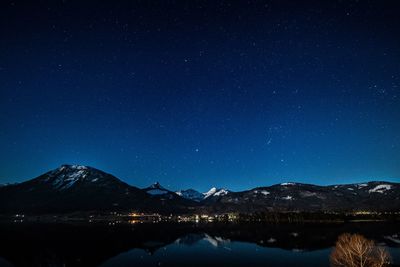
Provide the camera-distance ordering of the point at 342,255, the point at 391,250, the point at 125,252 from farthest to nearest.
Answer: the point at 125,252 → the point at 391,250 → the point at 342,255

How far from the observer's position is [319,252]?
105062 mm

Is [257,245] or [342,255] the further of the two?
[257,245]

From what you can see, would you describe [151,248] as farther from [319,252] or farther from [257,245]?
[319,252]

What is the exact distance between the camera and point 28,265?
9250cm

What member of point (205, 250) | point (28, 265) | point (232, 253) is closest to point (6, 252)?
point (28, 265)

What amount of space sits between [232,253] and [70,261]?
45724 millimetres

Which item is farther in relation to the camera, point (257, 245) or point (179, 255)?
point (257, 245)

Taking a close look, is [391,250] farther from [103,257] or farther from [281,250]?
[103,257]

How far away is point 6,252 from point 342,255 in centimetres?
9699

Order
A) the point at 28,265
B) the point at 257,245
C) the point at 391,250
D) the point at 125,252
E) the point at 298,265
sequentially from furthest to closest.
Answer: the point at 257,245, the point at 125,252, the point at 391,250, the point at 28,265, the point at 298,265

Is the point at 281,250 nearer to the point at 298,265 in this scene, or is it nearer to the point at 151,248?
the point at 298,265

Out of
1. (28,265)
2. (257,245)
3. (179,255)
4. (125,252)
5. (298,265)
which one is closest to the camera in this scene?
(298,265)

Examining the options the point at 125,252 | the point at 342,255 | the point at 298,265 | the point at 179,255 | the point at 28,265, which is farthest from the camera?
the point at 125,252

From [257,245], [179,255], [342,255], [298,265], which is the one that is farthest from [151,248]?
[342,255]
